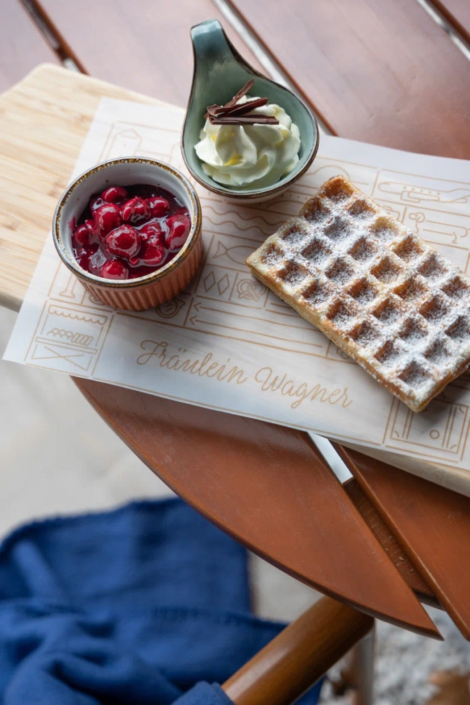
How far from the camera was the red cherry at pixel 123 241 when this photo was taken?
3.50 ft

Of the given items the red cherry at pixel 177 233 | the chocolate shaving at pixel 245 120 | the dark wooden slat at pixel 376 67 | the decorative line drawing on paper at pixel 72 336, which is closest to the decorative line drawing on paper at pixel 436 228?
the dark wooden slat at pixel 376 67

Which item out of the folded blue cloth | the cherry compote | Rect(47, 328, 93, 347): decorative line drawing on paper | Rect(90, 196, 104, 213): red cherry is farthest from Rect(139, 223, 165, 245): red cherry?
the folded blue cloth

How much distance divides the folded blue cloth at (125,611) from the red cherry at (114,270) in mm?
692

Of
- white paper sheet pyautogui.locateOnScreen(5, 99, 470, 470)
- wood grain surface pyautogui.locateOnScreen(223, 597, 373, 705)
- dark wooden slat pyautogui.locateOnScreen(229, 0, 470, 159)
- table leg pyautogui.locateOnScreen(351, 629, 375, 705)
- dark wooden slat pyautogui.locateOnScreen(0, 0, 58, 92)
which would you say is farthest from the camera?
dark wooden slat pyautogui.locateOnScreen(0, 0, 58, 92)

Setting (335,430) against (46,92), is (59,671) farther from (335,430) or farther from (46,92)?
(46,92)

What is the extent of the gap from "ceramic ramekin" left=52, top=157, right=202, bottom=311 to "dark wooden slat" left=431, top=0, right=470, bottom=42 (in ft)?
2.53

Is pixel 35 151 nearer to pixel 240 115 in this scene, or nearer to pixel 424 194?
pixel 240 115

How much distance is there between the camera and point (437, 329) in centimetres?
109

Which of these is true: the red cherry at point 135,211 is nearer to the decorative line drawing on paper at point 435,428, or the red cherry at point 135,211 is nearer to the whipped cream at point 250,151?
the whipped cream at point 250,151

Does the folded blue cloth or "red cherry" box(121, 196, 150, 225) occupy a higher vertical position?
"red cherry" box(121, 196, 150, 225)

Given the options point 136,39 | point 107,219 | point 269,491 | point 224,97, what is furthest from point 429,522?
point 136,39

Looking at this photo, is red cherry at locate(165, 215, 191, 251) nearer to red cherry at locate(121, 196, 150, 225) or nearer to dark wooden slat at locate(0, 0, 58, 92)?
red cherry at locate(121, 196, 150, 225)

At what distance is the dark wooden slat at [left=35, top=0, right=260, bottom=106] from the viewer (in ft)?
4.67

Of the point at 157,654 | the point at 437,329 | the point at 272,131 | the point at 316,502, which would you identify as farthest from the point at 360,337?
the point at 157,654
